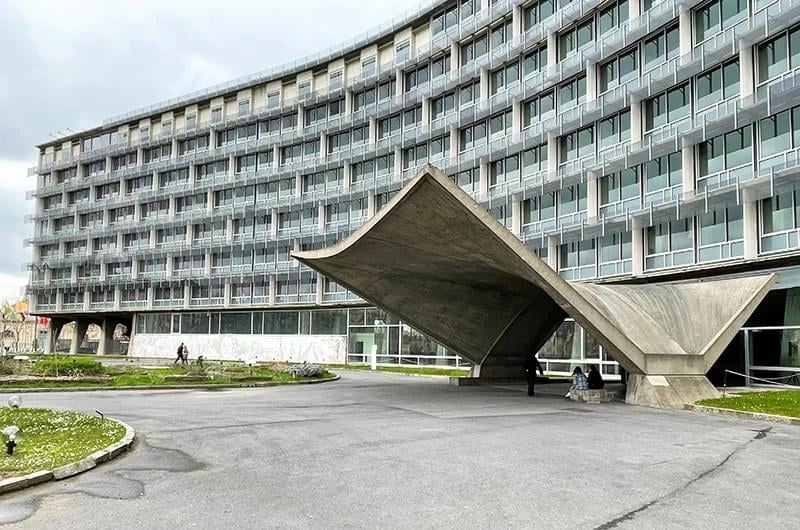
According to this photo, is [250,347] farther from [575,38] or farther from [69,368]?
[575,38]

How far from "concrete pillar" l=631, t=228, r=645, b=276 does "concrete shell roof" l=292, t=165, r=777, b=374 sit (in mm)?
7603

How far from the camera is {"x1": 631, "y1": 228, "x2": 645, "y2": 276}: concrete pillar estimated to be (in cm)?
3453

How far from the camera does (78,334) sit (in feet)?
261

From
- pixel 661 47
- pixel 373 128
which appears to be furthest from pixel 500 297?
pixel 373 128

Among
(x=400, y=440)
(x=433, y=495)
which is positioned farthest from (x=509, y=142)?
(x=433, y=495)

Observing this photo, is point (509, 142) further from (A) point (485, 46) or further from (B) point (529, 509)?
(B) point (529, 509)

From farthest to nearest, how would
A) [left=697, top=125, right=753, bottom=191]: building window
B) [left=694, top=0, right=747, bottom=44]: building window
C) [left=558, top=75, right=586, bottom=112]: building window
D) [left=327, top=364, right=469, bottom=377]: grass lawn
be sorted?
[left=558, top=75, right=586, bottom=112]: building window, [left=327, top=364, right=469, bottom=377]: grass lawn, [left=694, top=0, right=747, bottom=44]: building window, [left=697, top=125, right=753, bottom=191]: building window

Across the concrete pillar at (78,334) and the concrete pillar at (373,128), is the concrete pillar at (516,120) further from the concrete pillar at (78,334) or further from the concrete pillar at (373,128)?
the concrete pillar at (78,334)

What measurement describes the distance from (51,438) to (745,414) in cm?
1508

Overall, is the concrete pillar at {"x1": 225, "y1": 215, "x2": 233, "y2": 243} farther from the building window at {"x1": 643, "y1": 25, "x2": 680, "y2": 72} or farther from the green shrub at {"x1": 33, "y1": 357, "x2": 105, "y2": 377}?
the building window at {"x1": 643, "y1": 25, "x2": 680, "y2": 72}

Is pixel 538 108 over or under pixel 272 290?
over

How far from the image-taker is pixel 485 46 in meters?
47.7

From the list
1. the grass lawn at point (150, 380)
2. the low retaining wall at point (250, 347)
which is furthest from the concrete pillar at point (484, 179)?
the low retaining wall at point (250, 347)

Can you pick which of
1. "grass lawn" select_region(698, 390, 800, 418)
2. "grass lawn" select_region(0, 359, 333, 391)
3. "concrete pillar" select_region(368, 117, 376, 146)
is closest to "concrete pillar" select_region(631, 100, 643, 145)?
"grass lawn" select_region(698, 390, 800, 418)
